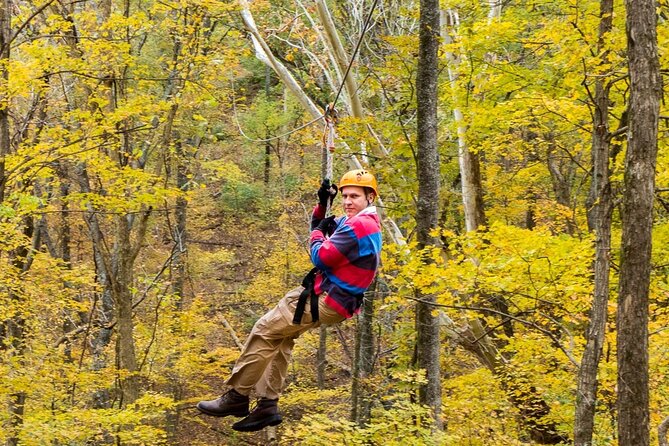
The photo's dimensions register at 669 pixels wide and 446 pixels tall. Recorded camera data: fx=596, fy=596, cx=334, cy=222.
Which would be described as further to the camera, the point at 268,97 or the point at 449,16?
the point at 268,97

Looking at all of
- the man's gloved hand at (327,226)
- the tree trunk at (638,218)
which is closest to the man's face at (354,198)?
the man's gloved hand at (327,226)

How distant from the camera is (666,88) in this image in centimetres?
745

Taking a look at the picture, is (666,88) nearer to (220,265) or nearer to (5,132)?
(5,132)

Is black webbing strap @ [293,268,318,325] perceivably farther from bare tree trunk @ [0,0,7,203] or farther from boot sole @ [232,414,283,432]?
bare tree trunk @ [0,0,7,203]

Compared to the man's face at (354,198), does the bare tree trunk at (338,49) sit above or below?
above

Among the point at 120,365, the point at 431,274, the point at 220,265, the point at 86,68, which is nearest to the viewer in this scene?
the point at 431,274

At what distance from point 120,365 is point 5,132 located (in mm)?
4974

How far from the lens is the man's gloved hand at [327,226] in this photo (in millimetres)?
4266

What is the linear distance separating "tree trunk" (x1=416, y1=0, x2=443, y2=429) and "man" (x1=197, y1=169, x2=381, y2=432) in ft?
10.3

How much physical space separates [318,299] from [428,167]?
3.63m

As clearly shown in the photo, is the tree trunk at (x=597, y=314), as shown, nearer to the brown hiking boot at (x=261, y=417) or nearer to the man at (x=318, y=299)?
the man at (x=318, y=299)

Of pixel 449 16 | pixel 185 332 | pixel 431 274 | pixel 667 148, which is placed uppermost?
pixel 449 16

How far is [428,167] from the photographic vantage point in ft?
23.8

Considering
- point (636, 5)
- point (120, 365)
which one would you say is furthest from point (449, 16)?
point (120, 365)
